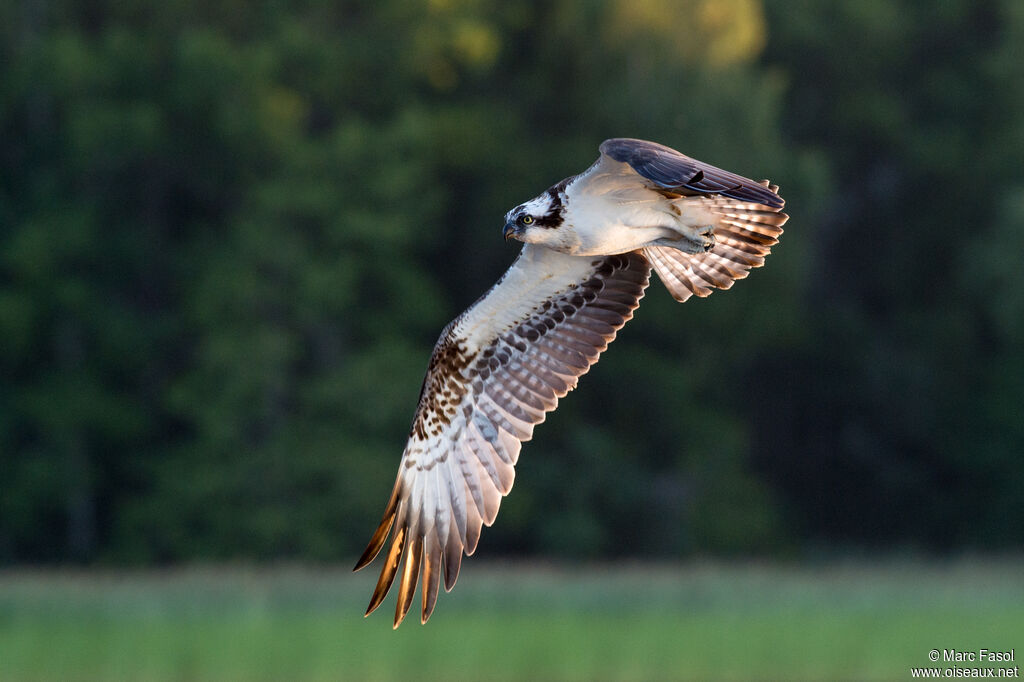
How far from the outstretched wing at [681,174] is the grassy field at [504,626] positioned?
32.3 ft

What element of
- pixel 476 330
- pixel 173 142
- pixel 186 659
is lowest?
pixel 186 659

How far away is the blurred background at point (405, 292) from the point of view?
24656 millimetres

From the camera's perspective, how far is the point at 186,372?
84.9 feet

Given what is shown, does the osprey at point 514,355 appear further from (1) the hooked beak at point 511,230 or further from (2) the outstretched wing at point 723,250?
(1) the hooked beak at point 511,230

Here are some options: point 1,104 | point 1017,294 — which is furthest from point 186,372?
point 1017,294

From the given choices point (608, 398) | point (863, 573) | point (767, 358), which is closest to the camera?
point (863, 573)

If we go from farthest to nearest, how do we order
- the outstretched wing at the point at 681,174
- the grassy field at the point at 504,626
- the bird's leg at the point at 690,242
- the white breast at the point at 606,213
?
the grassy field at the point at 504,626
the bird's leg at the point at 690,242
the white breast at the point at 606,213
the outstretched wing at the point at 681,174

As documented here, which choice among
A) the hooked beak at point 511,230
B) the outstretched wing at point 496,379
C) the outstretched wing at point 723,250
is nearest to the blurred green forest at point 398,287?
the outstretched wing at point 496,379

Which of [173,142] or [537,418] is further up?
[173,142]

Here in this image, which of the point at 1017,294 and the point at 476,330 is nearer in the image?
the point at 476,330

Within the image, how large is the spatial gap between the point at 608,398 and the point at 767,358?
364 centimetres

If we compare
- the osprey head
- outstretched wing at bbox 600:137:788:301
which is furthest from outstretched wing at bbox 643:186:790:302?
the osprey head

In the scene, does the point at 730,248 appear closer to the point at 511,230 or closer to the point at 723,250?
the point at 723,250

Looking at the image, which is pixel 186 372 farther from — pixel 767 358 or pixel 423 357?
pixel 767 358
